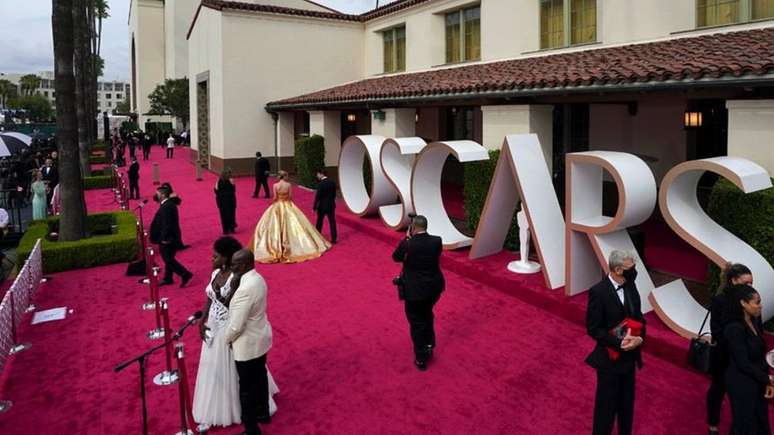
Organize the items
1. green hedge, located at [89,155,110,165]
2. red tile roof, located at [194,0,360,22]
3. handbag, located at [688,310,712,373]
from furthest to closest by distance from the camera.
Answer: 1. green hedge, located at [89,155,110,165]
2. red tile roof, located at [194,0,360,22]
3. handbag, located at [688,310,712,373]

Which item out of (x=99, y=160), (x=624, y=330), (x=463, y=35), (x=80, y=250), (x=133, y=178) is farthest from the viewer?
(x=99, y=160)

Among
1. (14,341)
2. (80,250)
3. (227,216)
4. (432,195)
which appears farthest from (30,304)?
(432,195)

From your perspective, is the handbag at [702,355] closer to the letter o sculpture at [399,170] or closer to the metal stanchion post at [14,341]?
the letter o sculpture at [399,170]

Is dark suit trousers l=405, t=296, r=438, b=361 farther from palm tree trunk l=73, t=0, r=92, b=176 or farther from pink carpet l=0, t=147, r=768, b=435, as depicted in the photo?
palm tree trunk l=73, t=0, r=92, b=176

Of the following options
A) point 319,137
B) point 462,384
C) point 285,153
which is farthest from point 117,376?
point 285,153

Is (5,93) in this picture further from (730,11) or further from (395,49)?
(730,11)

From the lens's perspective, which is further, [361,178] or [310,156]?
[310,156]

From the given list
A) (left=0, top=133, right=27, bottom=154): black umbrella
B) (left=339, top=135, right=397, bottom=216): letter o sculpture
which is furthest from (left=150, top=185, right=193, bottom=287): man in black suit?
(left=0, top=133, right=27, bottom=154): black umbrella

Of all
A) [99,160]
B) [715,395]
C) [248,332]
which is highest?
[99,160]

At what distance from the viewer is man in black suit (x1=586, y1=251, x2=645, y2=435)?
4.45 metres

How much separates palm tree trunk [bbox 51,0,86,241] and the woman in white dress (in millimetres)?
8105

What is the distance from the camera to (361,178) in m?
15.8

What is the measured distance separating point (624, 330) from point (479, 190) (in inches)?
285

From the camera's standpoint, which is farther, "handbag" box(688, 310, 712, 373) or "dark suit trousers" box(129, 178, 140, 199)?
"dark suit trousers" box(129, 178, 140, 199)
